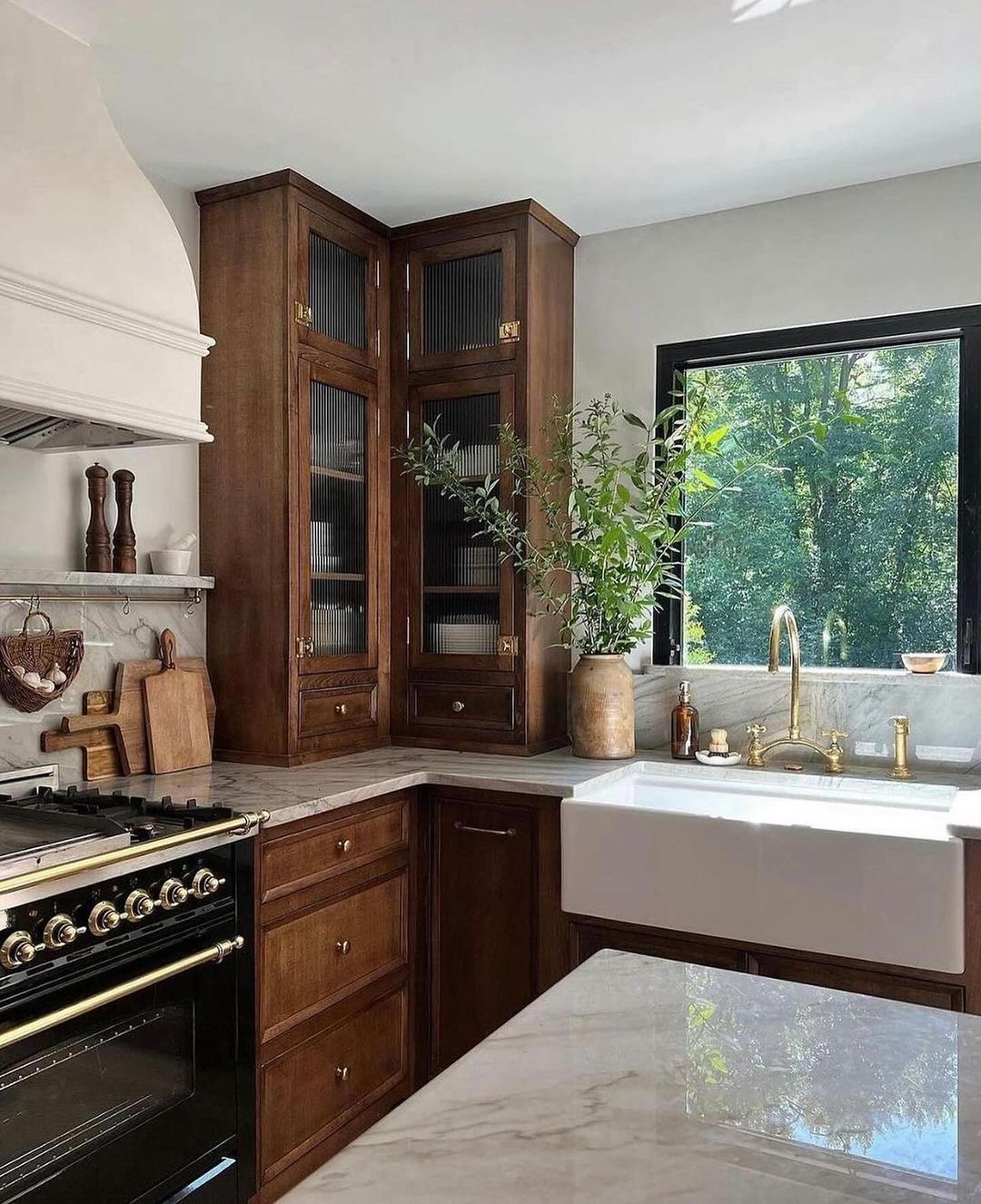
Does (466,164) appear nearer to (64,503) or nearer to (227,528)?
(227,528)

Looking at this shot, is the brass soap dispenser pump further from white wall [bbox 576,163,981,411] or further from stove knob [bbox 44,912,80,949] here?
stove knob [bbox 44,912,80,949]

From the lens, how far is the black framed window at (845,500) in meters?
2.96

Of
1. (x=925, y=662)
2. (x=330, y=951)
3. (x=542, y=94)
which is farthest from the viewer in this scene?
(x=925, y=662)

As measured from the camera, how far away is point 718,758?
9.93ft

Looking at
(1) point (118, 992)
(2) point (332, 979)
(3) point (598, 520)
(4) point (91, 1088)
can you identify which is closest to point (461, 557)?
(3) point (598, 520)

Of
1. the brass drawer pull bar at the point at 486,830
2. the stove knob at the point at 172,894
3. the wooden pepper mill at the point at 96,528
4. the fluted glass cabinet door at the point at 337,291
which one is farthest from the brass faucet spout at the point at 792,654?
the wooden pepper mill at the point at 96,528

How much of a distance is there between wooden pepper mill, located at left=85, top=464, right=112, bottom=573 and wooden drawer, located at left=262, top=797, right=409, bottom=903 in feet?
2.83

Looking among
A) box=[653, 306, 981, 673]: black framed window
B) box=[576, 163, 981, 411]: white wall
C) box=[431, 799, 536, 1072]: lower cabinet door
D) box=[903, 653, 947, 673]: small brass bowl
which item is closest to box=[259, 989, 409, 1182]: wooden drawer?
box=[431, 799, 536, 1072]: lower cabinet door

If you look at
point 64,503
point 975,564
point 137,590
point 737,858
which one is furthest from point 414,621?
point 975,564

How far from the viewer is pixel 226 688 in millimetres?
3000

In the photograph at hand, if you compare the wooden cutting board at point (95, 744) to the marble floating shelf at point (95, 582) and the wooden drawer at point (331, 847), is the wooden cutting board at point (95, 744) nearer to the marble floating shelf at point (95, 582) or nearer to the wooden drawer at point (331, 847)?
the marble floating shelf at point (95, 582)

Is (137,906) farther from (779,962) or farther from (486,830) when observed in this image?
(779,962)

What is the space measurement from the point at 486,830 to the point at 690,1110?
1.94 m

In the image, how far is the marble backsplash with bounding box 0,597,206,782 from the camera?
248 cm
